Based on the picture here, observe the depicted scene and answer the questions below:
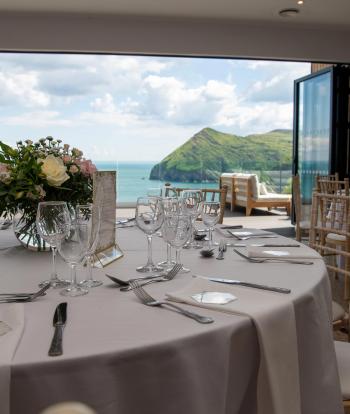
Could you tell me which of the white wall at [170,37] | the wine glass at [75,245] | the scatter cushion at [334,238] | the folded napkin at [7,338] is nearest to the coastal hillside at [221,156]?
the white wall at [170,37]

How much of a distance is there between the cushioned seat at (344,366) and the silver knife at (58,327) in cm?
85

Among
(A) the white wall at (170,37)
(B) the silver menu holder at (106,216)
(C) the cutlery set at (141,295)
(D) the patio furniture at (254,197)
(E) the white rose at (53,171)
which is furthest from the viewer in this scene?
(D) the patio furniture at (254,197)

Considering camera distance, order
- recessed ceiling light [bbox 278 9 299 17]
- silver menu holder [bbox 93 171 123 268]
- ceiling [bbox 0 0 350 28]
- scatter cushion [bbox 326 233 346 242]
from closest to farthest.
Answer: silver menu holder [bbox 93 171 123 268]
scatter cushion [bbox 326 233 346 242]
ceiling [bbox 0 0 350 28]
recessed ceiling light [bbox 278 9 299 17]

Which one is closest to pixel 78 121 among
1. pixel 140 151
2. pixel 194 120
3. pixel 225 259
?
pixel 140 151

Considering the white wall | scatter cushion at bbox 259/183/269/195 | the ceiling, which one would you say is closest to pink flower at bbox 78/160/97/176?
the ceiling

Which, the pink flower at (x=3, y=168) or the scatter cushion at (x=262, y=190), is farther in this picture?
the scatter cushion at (x=262, y=190)

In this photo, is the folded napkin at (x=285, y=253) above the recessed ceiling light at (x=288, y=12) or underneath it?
underneath

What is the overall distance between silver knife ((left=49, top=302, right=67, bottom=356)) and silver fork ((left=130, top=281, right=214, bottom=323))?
18 cm

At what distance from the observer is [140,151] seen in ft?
33.7

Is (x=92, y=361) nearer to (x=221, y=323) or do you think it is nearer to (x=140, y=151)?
(x=221, y=323)

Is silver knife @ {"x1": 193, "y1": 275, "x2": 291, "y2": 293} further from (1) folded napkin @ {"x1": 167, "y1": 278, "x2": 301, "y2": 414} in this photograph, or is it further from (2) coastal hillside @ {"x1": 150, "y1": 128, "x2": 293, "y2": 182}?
(2) coastal hillside @ {"x1": 150, "y1": 128, "x2": 293, "y2": 182}

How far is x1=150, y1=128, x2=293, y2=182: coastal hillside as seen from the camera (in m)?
10.9

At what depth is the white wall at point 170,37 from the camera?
584cm

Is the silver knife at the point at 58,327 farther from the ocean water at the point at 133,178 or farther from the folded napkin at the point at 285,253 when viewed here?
the ocean water at the point at 133,178
